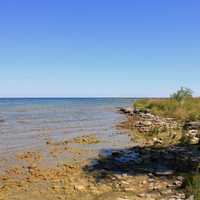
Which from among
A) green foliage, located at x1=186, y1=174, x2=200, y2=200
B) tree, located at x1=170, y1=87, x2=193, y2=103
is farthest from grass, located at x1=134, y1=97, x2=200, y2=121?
green foliage, located at x1=186, y1=174, x2=200, y2=200

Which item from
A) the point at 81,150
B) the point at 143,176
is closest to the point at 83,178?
the point at 143,176

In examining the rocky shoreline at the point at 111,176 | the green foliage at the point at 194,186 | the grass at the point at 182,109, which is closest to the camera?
the green foliage at the point at 194,186

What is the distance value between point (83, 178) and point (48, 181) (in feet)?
3.34

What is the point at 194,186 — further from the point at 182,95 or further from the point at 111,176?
the point at 182,95

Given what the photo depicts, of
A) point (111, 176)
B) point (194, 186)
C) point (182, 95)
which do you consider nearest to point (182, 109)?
point (182, 95)

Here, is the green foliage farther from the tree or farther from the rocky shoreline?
the tree

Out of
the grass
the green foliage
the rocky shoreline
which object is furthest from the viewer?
the grass

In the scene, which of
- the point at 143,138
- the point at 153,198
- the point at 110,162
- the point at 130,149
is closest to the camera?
the point at 153,198

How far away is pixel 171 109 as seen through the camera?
32500mm

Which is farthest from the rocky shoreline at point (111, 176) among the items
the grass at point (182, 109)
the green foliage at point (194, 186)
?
the grass at point (182, 109)

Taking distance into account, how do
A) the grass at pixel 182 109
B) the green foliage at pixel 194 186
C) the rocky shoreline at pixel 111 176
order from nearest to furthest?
the green foliage at pixel 194 186 → the rocky shoreline at pixel 111 176 → the grass at pixel 182 109

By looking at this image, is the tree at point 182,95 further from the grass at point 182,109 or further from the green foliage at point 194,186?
the green foliage at point 194,186

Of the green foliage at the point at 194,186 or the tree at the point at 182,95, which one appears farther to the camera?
the tree at the point at 182,95

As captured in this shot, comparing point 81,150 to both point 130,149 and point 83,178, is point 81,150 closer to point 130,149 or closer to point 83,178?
point 130,149
